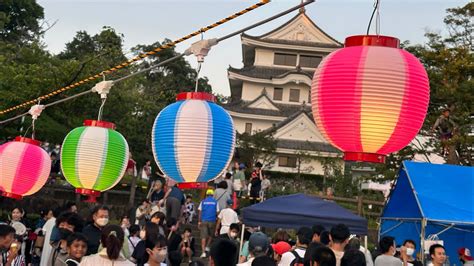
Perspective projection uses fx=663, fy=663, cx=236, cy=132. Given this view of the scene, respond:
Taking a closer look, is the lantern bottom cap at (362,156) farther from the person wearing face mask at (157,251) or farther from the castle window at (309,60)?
the castle window at (309,60)

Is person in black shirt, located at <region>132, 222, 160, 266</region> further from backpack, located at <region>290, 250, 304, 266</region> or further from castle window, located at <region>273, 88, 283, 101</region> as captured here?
castle window, located at <region>273, 88, 283, 101</region>

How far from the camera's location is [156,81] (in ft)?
142

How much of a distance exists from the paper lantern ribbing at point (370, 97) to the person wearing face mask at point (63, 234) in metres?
2.55

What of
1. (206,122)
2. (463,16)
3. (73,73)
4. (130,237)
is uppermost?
(463,16)

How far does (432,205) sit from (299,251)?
4.75 metres

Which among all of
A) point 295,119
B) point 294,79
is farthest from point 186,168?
point 294,79

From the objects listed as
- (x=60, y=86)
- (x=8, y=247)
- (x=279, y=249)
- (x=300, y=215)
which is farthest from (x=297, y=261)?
(x=60, y=86)

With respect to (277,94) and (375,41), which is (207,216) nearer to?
(375,41)

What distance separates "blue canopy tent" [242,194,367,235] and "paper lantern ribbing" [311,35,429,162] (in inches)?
194

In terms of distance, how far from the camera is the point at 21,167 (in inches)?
360

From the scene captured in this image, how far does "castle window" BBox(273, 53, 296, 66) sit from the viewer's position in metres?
41.8

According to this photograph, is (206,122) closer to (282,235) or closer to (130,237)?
(282,235)

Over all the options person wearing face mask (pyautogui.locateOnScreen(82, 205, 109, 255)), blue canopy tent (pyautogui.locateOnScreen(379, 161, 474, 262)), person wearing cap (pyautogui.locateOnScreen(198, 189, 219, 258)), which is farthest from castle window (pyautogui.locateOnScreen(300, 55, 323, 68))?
person wearing face mask (pyautogui.locateOnScreen(82, 205, 109, 255))

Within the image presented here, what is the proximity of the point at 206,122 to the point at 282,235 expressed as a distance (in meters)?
1.95
